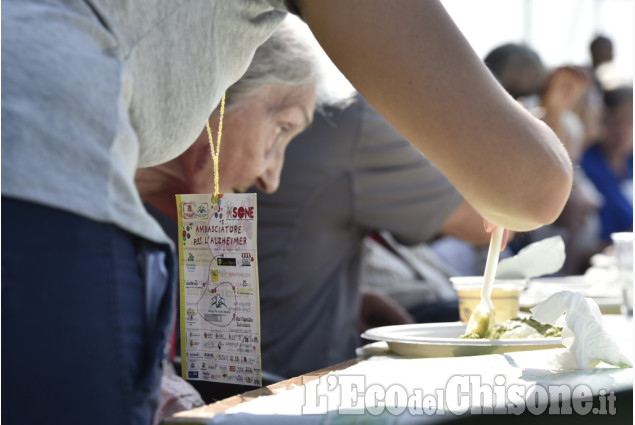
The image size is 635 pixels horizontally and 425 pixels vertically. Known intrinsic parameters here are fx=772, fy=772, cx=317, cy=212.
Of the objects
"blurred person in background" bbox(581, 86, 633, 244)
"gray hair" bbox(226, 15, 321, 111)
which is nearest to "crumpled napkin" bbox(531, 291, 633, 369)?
"gray hair" bbox(226, 15, 321, 111)

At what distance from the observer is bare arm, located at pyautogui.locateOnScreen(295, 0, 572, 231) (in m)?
0.70

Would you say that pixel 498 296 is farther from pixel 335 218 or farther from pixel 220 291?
pixel 335 218

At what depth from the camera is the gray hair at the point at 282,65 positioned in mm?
1035

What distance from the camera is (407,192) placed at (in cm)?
192

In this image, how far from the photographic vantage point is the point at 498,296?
118cm

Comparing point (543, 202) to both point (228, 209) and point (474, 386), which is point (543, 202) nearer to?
point (474, 386)

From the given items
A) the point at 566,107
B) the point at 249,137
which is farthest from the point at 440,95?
the point at 566,107

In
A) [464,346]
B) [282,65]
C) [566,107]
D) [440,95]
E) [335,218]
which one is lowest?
[464,346]

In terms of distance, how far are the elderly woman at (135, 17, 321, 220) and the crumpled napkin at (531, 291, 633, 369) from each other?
15.7 inches

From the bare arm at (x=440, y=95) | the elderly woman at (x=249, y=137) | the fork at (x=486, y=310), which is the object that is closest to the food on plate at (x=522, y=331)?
the fork at (x=486, y=310)

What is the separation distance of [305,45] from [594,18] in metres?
7.29

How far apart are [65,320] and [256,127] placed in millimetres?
650

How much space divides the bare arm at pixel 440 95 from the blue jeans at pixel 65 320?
10.6 inches

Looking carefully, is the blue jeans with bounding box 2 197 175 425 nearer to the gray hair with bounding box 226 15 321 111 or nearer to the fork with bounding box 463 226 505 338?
the gray hair with bounding box 226 15 321 111
